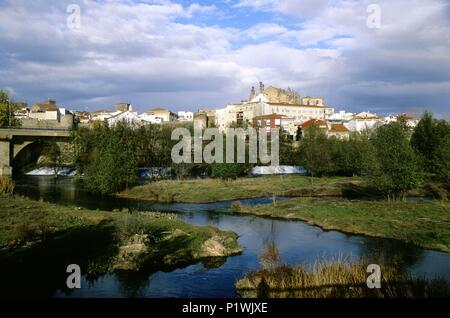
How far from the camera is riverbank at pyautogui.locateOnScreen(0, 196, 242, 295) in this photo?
20.7 m

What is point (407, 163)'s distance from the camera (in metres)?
44.2

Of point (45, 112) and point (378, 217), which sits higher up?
point (45, 112)

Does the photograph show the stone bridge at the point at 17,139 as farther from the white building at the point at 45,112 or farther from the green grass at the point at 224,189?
the white building at the point at 45,112

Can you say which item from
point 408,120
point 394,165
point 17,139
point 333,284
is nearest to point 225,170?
point 394,165

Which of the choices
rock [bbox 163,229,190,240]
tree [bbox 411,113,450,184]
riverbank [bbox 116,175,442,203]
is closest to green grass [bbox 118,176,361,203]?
riverbank [bbox 116,175,442,203]

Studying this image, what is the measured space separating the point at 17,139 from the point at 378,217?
66207 millimetres

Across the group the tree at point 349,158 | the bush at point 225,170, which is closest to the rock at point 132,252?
the bush at point 225,170

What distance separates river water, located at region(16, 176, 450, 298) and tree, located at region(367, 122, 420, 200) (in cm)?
1237

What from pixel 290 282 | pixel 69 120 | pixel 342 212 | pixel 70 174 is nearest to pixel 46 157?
pixel 70 174

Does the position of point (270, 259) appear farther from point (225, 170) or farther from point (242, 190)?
point (225, 170)

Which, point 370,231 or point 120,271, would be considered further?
point 370,231

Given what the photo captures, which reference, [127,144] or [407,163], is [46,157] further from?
[407,163]

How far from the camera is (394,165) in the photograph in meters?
44.2

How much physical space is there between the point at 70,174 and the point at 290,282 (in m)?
74.5
